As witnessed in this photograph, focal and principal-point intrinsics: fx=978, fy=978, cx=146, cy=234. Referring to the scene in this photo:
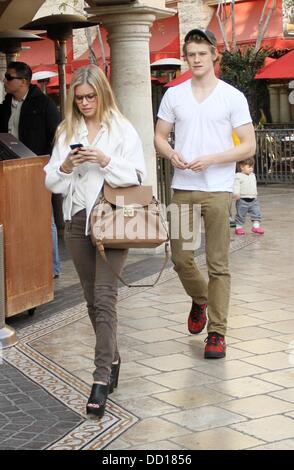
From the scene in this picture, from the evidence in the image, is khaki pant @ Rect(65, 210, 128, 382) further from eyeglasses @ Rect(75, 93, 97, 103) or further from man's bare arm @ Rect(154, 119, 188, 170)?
man's bare arm @ Rect(154, 119, 188, 170)

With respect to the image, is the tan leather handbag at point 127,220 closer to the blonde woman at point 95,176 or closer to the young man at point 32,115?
the blonde woman at point 95,176

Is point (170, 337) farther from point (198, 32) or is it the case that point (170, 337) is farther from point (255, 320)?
point (198, 32)

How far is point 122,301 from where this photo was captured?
27.7 feet

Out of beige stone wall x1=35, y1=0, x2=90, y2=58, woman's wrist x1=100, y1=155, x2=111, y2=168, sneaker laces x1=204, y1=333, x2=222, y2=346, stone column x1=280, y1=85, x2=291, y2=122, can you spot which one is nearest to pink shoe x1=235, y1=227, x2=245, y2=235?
sneaker laces x1=204, y1=333, x2=222, y2=346

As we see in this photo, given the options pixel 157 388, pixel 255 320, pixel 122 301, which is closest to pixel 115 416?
pixel 157 388

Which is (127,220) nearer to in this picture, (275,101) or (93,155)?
(93,155)

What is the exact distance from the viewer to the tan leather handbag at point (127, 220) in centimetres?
514

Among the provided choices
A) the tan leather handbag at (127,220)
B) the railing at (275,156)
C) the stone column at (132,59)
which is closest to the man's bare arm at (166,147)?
the tan leather handbag at (127,220)

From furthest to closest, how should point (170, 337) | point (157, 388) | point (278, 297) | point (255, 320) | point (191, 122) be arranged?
1. point (278, 297)
2. point (255, 320)
3. point (170, 337)
4. point (191, 122)
5. point (157, 388)

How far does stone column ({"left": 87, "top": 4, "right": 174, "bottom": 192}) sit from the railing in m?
8.63

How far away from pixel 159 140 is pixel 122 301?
2356 mm

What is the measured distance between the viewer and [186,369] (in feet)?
20.2

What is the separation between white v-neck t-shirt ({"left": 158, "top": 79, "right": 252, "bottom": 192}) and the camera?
6.20 metres

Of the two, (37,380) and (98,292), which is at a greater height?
(98,292)
